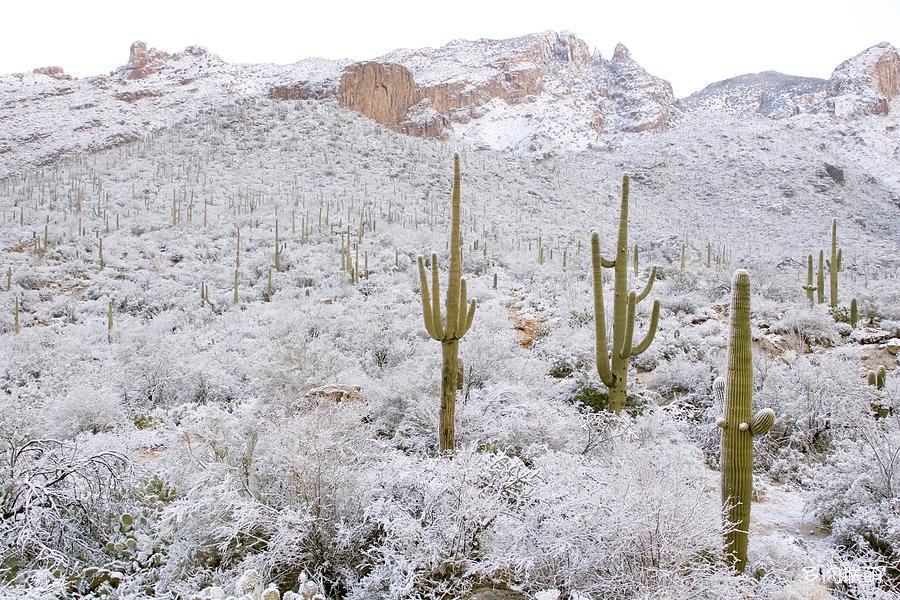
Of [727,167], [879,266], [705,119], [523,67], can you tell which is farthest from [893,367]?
[523,67]

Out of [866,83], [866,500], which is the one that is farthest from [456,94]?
[866,500]

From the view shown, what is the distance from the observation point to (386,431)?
694 centimetres

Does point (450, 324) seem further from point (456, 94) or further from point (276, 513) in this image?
point (456, 94)

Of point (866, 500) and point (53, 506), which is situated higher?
point (53, 506)

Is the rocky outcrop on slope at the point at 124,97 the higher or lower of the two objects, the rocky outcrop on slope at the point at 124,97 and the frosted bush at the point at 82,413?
the higher

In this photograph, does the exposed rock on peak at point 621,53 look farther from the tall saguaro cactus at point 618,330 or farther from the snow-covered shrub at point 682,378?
the tall saguaro cactus at point 618,330

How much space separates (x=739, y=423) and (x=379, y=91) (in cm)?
6250

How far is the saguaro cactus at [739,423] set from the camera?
4.15 meters

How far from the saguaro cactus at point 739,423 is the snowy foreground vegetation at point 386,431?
0.31 metres

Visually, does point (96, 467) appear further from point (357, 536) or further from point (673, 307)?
point (673, 307)

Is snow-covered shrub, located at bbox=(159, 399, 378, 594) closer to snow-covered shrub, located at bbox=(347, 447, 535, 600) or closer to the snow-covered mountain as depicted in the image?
snow-covered shrub, located at bbox=(347, 447, 535, 600)

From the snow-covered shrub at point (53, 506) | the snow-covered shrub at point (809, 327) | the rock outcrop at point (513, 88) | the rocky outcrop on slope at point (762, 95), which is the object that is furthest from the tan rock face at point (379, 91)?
the snow-covered shrub at point (53, 506)

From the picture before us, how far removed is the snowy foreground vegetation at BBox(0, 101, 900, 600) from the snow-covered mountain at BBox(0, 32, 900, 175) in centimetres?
3593

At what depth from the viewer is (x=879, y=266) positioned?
31812 mm
